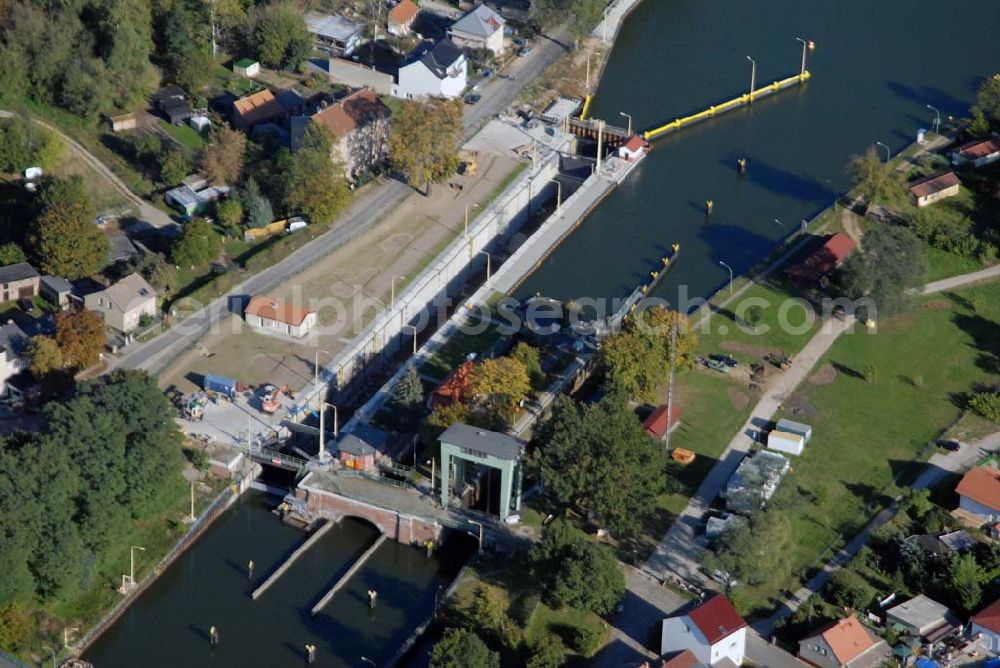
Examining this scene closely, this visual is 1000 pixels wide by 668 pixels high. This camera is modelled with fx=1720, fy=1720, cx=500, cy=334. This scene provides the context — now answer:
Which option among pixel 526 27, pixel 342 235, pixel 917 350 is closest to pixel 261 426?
pixel 342 235

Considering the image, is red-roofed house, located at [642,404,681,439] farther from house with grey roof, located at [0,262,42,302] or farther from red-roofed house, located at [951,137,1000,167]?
red-roofed house, located at [951,137,1000,167]

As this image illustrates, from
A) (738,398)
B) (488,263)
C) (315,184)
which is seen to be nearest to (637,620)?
(738,398)

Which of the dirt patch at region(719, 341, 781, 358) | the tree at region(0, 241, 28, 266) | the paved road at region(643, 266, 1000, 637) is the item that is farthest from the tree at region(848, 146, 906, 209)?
the tree at region(0, 241, 28, 266)

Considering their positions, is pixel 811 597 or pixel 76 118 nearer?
pixel 811 597

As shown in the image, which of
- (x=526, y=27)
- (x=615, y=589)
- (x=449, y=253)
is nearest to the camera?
(x=615, y=589)

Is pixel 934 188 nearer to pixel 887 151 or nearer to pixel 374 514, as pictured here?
pixel 887 151

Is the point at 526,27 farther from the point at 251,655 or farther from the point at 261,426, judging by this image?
the point at 251,655
